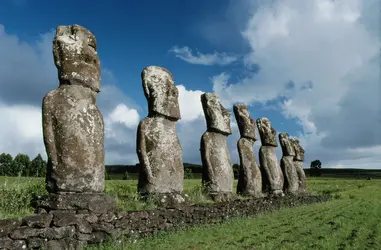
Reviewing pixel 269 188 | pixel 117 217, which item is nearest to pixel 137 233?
pixel 117 217

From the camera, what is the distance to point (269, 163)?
2103 cm

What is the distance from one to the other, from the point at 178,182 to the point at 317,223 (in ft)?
16.3

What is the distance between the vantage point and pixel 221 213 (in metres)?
13.2

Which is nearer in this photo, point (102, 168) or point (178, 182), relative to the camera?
point (102, 168)

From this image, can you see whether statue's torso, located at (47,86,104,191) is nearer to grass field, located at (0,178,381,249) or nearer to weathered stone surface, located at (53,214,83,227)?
weathered stone surface, located at (53,214,83,227)

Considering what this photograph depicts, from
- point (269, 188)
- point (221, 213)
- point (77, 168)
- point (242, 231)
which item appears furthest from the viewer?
point (269, 188)

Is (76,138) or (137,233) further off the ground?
(76,138)

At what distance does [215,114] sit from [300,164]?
14406 mm

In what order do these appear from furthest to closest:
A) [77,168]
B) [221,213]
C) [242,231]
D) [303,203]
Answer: [303,203] → [221,213] → [242,231] → [77,168]

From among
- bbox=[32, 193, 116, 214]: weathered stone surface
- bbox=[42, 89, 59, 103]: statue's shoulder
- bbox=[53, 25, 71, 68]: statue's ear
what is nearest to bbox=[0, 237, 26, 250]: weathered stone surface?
bbox=[32, 193, 116, 214]: weathered stone surface

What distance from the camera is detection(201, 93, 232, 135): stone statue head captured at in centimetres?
1577

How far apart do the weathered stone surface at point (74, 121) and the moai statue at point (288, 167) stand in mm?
16892

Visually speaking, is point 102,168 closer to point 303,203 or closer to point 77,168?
point 77,168

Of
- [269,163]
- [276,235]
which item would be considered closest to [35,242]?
[276,235]
